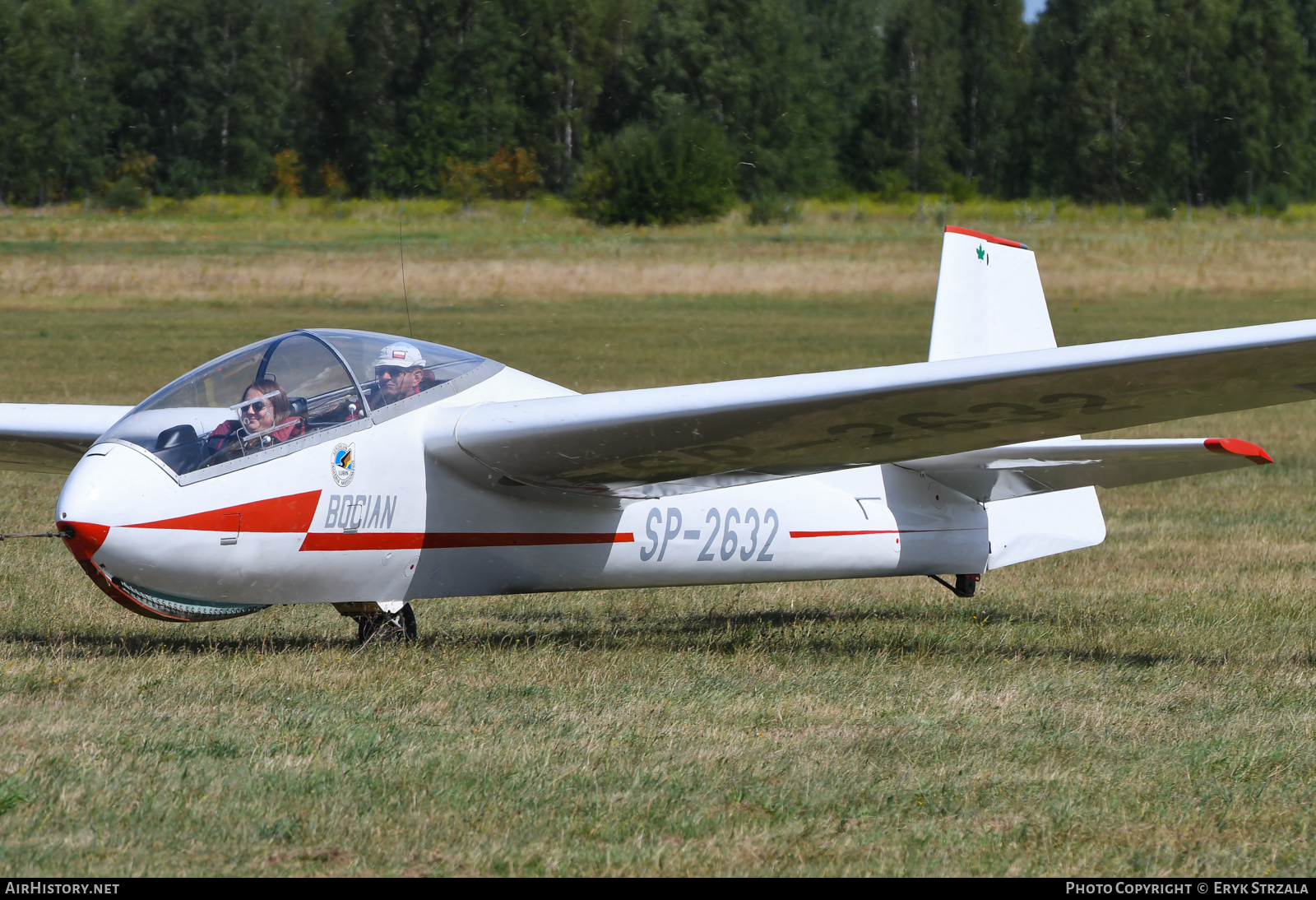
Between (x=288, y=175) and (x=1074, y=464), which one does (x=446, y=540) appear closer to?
(x=1074, y=464)

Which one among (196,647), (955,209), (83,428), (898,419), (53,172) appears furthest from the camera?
(955,209)

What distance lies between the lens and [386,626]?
815 cm

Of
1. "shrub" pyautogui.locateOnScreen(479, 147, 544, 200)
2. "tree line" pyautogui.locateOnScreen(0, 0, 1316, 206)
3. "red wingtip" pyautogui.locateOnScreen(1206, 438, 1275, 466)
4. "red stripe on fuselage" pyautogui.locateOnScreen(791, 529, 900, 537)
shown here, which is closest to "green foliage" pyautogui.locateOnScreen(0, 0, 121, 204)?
"tree line" pyautogui.locateOnScreen(0, 0, 1316, 206)

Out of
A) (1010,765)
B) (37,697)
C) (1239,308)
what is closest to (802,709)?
(1010,765)

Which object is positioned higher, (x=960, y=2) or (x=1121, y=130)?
(x=960, y=2)

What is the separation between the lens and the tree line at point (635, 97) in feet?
179

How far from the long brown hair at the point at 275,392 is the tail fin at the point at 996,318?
14.3 feet

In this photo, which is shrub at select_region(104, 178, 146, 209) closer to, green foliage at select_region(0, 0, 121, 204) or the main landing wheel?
green foliage at select_region(0, 0, 121, 204)

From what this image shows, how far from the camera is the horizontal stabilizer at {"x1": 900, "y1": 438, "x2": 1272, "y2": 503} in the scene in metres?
7.81

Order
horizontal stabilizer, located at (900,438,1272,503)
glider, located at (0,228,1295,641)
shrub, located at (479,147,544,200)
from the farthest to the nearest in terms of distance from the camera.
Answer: shrub, located at (479,147,544,200) < horizontal stabilizer, located at (900,438,1272,503) < glider, located at (0,228,1295,641)

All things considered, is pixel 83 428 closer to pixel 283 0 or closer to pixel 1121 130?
pixel 1121 130

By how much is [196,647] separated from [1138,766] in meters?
5.24

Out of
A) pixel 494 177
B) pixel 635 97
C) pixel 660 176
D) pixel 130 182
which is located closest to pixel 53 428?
pixel 660 176

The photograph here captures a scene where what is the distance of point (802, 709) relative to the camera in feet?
22.5
